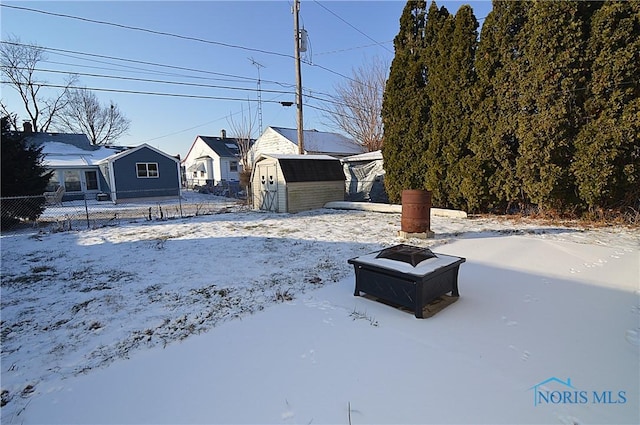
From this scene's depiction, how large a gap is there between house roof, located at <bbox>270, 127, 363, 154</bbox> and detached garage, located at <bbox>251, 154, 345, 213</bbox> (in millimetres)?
7345

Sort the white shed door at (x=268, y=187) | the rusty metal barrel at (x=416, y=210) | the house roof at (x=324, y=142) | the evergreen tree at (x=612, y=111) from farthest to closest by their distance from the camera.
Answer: the house roof at (x=324, y=142) → the white shed door at (x=268, y=187) → the evergreen tree at (x=612, y=111) → the rusty metal barrel at (x=416, y=210)

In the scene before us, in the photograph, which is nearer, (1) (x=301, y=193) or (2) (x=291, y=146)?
(1) (x=301, y=193)

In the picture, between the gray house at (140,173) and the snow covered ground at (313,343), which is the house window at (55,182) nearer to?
the gray house at (140,173)

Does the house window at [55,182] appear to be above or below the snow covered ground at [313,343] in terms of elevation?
above

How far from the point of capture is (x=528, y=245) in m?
5.67

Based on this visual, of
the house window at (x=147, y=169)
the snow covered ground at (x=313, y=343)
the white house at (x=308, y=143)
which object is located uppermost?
the white house at (x=308, y=143)

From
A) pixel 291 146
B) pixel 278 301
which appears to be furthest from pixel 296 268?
pixel 291 146

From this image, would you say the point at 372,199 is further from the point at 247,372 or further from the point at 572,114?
the point at 247,372

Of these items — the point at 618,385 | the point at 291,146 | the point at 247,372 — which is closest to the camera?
the point at 618,385

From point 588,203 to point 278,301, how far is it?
28.0 feet

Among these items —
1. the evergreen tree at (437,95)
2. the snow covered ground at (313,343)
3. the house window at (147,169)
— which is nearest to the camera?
the snow covered ground at (313,343)

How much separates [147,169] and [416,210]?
59.8 feet

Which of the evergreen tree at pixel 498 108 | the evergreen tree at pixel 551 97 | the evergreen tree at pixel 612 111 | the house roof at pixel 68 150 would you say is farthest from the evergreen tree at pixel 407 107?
the house roof at pixel 68 150

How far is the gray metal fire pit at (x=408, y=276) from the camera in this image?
311 centimetres
